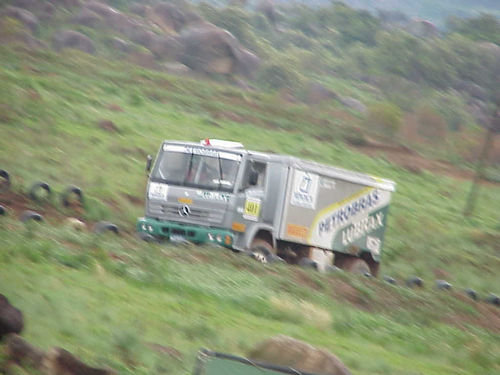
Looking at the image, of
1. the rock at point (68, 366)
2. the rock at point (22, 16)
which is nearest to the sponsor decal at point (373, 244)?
the rock at point (68, 366)

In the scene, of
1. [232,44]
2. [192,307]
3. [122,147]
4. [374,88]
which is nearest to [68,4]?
[232,44]

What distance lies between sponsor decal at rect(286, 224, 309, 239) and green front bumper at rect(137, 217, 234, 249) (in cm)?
154

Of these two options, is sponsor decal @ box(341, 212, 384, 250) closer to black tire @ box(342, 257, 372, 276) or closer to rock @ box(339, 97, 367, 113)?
black tire @ box(342, 257, 372, 276)

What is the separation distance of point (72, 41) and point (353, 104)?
2431 centimetres

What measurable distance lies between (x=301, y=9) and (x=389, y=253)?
108347 millimetres

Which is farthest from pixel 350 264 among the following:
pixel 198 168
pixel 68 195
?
pixel 68 195

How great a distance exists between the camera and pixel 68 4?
7669 centimetres

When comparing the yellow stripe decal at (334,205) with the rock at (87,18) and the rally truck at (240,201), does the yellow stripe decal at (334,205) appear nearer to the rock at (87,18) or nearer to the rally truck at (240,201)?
the rally truck at (240,201)

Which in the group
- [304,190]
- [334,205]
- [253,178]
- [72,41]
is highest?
[72,41]

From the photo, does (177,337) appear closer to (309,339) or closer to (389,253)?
(309,339)

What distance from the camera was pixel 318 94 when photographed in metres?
77.4

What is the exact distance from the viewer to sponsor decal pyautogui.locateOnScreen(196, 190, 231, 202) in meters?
21.0

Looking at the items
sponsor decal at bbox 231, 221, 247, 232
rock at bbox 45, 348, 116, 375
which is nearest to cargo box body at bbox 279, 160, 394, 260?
sponsor decal at bbox 231, 221, 247, 232

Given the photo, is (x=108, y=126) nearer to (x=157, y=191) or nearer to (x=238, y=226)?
(x=157, y=191)
